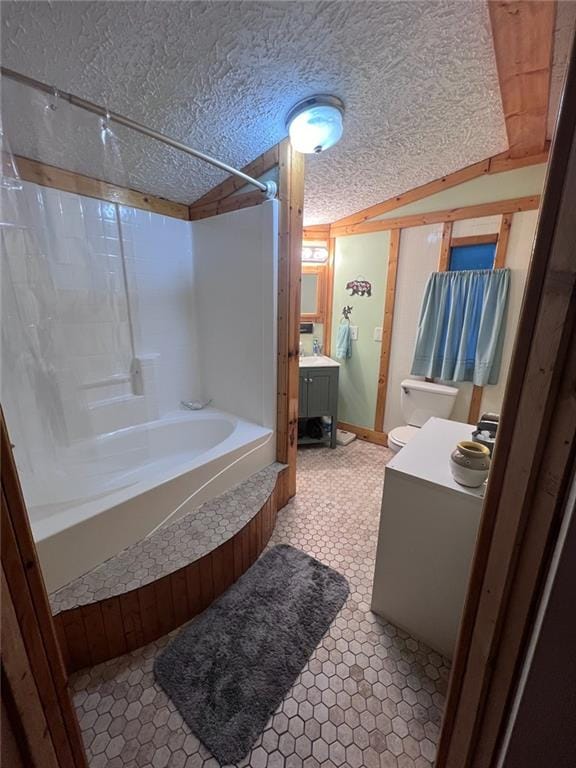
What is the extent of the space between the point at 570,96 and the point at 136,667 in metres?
1.97

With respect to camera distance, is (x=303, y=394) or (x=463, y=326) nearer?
(x=463, y=326)

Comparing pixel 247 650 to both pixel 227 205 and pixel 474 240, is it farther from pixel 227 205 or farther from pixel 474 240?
pixel 474 240

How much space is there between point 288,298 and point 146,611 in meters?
1.67

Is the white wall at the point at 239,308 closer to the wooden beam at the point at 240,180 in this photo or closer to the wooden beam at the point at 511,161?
the wooden beam at the point at 240,180

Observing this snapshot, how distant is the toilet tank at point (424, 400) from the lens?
2.54 meters

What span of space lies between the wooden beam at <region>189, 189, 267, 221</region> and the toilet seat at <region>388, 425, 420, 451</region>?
198 cm

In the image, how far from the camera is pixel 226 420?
2.32 meters

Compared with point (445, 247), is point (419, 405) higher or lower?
lower

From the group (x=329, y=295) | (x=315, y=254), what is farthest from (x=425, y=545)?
(x=315, y=254)

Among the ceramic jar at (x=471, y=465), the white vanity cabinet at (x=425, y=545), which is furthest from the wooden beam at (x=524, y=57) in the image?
the white vanity cabinet at (x=425, y=545)

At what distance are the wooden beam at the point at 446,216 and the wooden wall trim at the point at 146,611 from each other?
104 inches

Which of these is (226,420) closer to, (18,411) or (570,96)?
(18,411)

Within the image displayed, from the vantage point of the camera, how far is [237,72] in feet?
3.92

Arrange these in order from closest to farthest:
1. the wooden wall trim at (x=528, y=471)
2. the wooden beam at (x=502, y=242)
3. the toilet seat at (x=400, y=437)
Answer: the wooden wall trim at (x=528, y=471) → the wooden beam at (x=502, y=242) → the toilet seat at (x=400, y=437)
